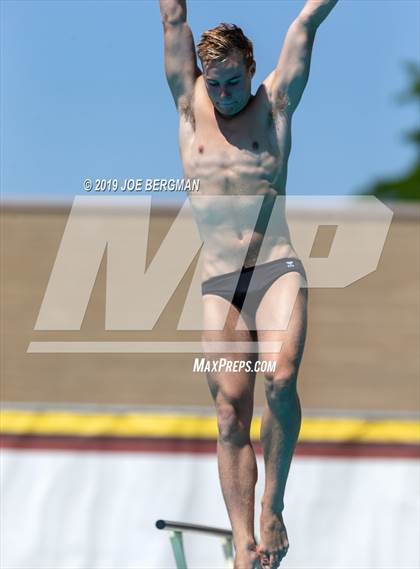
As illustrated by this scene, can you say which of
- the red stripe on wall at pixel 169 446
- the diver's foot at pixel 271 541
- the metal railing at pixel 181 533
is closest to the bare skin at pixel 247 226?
the diver's foot at pixel 271 541

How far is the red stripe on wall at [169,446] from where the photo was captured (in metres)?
9.27

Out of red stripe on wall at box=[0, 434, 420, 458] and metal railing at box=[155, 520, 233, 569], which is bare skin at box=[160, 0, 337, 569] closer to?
metal railing at box=[155, 520, 233, 569]

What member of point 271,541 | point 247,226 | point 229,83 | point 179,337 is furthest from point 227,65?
point 179,337

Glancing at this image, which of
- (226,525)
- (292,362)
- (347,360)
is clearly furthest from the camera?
(347,360)

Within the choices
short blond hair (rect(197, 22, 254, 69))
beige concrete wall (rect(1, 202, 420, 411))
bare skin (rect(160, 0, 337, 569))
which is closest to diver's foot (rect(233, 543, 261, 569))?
bare skin (rect(160, 0, 337, 569))

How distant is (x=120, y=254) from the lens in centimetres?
1414

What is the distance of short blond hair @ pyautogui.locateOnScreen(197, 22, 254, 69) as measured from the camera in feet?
21.6

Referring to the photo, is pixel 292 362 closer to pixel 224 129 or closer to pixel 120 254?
pixel 224 129

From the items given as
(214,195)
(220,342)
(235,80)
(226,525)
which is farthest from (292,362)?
(226,525)

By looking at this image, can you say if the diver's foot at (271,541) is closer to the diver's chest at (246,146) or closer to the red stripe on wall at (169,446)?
the diver's chest at (246,146)

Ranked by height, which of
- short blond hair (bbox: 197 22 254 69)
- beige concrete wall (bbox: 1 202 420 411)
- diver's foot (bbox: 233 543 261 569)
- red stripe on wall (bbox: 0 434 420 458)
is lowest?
diver's foot (bbox: 233 543 261 569)

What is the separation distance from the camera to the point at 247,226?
270 inches

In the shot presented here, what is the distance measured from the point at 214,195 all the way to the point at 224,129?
13.5 inches

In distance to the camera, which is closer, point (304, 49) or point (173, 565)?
point (304, 49)
